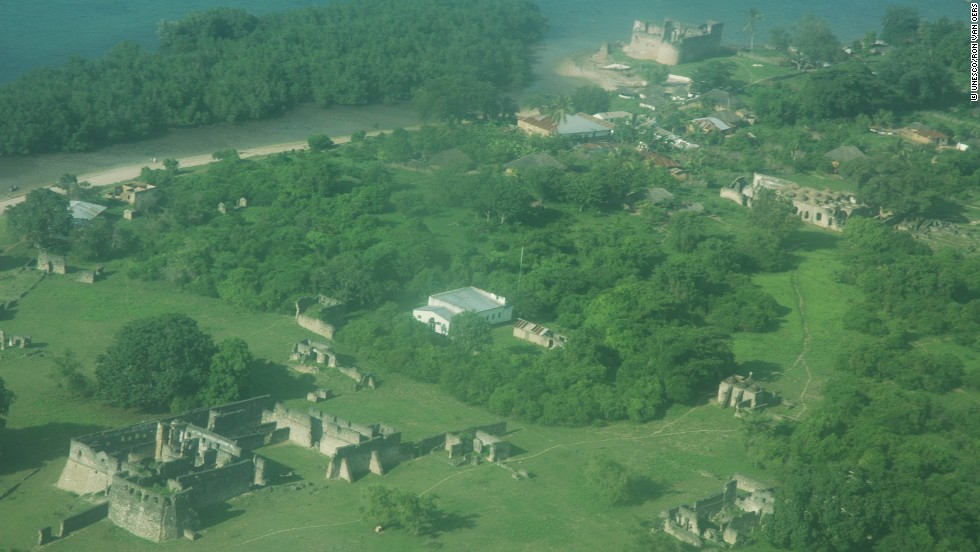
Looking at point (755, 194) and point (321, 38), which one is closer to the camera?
point (755, 194)

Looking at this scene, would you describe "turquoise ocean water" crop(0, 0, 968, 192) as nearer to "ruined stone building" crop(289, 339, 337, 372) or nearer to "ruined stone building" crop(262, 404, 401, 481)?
"ruined stone building" crop(289, 339, 337, 372)

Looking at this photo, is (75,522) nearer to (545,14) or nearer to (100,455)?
(100,455)

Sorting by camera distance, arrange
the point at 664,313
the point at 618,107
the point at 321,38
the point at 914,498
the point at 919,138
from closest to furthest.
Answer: the point at 914,498 < the point at 664,313 < the point at 919,138 < the point at 618,107 < the point at 321,38

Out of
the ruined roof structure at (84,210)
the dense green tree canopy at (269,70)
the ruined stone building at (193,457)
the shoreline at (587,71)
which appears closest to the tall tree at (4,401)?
the ruined stone building at (193,457)

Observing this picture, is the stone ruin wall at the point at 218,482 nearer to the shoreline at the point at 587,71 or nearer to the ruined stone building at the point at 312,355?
the ruined stone building at the point at 312,355

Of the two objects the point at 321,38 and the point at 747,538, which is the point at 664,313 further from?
the point at 321,38

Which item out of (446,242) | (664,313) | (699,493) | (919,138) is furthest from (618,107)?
(699,493)
